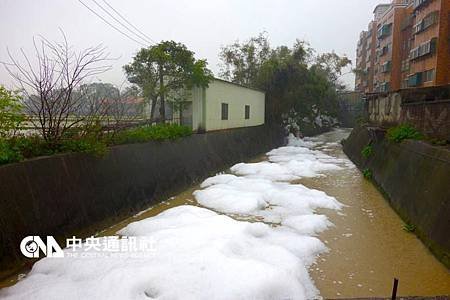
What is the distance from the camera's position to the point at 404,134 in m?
10.5

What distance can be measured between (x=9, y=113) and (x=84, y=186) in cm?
195

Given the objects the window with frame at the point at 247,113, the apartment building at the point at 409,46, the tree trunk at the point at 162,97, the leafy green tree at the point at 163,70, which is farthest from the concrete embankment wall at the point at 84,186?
the apartment building at the point at 409,46

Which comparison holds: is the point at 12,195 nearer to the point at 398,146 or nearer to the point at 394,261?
the point at 394,261

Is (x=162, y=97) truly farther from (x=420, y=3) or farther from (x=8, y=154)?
(x=420, y=3)

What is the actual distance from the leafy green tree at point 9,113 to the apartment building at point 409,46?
23.2 metres

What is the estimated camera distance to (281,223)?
298 inches

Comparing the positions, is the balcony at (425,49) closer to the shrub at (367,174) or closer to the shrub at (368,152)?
the shrub at (368,152)

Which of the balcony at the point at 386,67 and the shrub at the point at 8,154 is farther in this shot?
the balcony at the point at 386,67

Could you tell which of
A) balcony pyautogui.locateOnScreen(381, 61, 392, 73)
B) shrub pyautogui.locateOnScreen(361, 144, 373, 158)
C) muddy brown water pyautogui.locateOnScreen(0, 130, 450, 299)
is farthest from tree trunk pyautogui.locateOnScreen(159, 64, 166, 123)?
balcony pyautogui.locateOnScreen(381, 61, 392, 73)

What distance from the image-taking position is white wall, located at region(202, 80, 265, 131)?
47.1ft

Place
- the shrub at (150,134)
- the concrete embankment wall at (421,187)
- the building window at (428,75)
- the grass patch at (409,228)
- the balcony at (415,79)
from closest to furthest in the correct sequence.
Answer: the concrete embankment wall at (421,187) < the grass patch at (409,228) < the shrub at (150,134) < the building window at (428,75) < the balcony at (415,79)

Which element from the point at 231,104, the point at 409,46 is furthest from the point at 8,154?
the point at 409,46

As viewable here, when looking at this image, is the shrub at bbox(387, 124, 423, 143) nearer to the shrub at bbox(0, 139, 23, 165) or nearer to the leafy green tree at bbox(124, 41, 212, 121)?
the leafy green tree at bbox(124, 41, 212, 121)

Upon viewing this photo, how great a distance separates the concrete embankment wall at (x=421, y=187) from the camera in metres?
5.86
